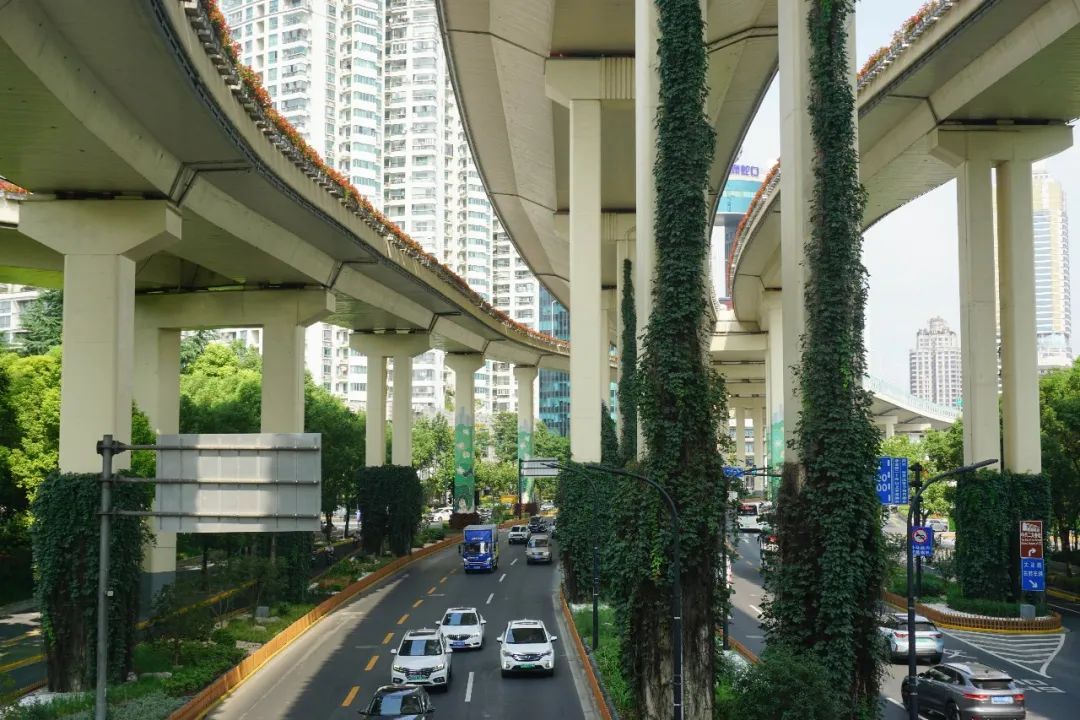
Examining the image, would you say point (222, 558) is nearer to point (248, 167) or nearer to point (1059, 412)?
point (248, 167)

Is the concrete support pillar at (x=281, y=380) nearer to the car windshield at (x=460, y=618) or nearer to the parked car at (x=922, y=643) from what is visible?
the car windshield at (x=460, y=618)

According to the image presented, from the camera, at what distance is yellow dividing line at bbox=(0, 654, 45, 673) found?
100 feet

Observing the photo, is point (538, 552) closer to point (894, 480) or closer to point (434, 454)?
point (894, 480)

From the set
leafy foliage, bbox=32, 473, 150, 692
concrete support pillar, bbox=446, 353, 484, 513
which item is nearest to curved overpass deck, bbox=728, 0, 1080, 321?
leafy foliage, bbox=32, 473, 150, 692

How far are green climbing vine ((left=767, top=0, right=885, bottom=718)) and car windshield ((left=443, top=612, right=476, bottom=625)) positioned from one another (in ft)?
48.0

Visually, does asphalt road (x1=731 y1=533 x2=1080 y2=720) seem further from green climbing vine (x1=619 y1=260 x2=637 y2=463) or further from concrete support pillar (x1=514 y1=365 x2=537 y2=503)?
concrete support pillar (x1=514 y1=365 x2=537 y2=503)

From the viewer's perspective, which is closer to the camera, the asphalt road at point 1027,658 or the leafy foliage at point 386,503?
the asphalt road at point 1027,658

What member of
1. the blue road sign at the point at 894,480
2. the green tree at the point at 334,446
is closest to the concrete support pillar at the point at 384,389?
the green tree at the point at 334,446

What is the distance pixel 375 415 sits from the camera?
206 ft

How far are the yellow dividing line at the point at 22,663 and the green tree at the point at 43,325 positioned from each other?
1396 inches

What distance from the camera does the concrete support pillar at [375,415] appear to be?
62.3m

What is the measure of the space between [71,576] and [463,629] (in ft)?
40.2

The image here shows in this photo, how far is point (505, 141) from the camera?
49344mm

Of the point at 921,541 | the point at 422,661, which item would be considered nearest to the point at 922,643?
the point at 921,541
